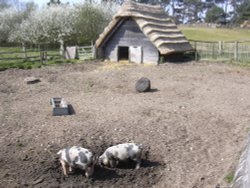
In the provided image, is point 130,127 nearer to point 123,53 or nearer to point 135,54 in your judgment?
point 135,54

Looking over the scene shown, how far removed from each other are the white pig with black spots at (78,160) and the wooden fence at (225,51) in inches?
637

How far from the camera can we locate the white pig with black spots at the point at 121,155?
8031 mm

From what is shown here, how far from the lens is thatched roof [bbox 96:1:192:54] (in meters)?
21.3

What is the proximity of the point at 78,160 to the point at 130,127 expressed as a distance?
291cm

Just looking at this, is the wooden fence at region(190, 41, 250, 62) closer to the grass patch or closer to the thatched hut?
the thatched hut

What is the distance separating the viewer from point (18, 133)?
984 cm

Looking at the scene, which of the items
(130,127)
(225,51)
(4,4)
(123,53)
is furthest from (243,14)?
(130,127)

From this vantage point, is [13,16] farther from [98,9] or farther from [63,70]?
[63,70]

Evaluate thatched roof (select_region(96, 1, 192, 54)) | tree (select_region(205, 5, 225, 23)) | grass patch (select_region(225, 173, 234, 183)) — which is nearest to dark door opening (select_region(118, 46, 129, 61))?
thatched roof (select_region(96, 1, 192, 54))

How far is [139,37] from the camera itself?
2225 centimetres

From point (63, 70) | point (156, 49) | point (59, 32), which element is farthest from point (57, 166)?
point (59, 32)

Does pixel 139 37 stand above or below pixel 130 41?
above

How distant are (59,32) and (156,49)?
46.2 ft

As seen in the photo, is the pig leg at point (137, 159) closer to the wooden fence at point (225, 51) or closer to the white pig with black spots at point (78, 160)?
the white pig with black spots at point (78, 160)
